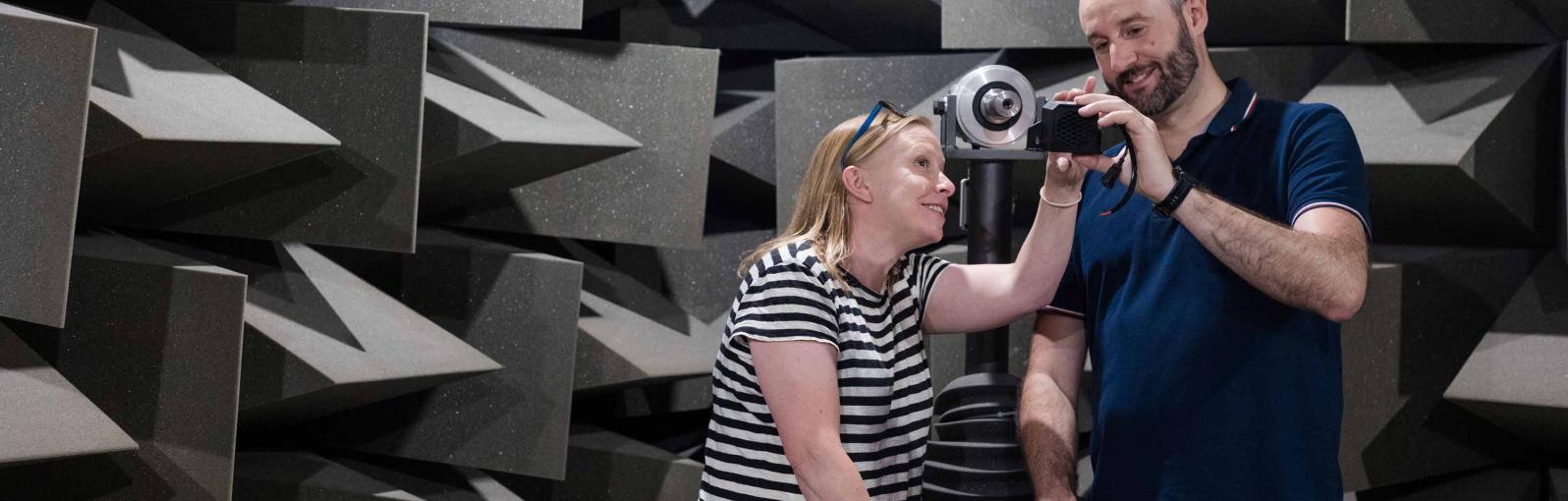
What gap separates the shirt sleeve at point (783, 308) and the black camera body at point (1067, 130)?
0.32 metres

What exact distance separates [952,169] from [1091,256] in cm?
105

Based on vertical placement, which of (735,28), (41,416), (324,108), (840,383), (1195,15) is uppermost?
(735,28)

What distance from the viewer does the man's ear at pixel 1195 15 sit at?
1.84 m

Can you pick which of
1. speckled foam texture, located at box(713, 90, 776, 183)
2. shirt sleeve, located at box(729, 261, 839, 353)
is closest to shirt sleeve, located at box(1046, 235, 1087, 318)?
shirt sleeve, located at box(729, 261, 839, 353)

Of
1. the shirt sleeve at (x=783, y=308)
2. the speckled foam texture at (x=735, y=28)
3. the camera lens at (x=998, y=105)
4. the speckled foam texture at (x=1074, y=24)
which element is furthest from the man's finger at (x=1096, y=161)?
the speckled foam texture at (x=735, y=28)

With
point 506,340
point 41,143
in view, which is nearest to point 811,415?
point 41,143

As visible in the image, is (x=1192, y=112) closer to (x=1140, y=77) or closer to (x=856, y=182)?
(x=1140, y=77)

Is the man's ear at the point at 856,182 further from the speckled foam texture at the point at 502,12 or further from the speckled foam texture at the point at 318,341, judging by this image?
the speckled foam texture at the point at 502,12

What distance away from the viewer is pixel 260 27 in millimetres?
2432

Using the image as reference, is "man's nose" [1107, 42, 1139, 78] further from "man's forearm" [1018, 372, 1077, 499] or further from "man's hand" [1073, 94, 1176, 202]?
"man's forearm" [1018, 372, 1077, 499]

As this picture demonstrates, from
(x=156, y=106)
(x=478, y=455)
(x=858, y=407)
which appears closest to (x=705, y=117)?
(x=478, y=455)

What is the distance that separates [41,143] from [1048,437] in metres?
1.34

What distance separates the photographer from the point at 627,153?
302cm

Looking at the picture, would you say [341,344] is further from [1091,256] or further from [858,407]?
[1091,256]
